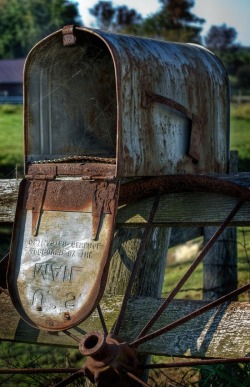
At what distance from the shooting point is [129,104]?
3.33m

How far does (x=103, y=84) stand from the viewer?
155 inches

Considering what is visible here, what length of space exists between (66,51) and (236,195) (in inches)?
40.3

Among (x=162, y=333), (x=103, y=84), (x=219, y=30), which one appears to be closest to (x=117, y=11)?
(x=219, y=30)

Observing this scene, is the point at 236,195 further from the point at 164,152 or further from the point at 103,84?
the point at 103,84

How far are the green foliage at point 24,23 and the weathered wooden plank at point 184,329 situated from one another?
11189 millimetres

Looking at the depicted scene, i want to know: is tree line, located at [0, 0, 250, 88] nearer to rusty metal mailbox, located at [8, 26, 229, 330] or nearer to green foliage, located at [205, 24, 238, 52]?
green foliage, located at [205, 24, 238, 52]

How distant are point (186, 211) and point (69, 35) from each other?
2.92 feet

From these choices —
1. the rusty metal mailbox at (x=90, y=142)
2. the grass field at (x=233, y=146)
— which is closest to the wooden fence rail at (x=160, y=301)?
the rusty metal mailbox at (x=90, y=142)

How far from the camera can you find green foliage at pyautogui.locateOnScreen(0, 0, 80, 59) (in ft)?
49.8

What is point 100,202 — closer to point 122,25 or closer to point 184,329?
point 184,329

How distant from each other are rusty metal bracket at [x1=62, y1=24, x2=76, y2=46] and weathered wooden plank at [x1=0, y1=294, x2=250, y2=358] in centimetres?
112

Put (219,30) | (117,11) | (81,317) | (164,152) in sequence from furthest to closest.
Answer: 1. (219,30)
2. (117,11)
3. (164,152)
4. (81,317)

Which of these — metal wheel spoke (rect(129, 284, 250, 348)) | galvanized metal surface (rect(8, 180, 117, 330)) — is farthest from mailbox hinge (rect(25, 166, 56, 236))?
metal wheel spoke (rect(129, 284, 250, 348))

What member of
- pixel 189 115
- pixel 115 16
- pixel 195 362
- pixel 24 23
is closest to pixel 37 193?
pixel 189 115
